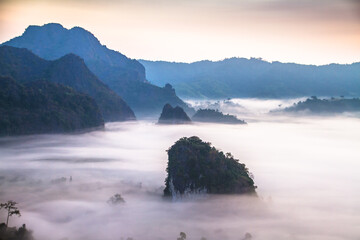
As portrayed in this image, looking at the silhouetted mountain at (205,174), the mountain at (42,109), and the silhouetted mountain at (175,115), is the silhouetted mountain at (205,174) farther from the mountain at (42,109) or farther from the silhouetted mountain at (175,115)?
the silhouetted mountain at (175,115)

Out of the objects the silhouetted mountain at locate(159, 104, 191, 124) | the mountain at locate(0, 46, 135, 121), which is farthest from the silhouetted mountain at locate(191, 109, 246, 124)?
the mountain at locate(0, 46, 135, 121)

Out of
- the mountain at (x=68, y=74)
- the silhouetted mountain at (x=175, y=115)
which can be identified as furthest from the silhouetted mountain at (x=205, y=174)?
the mountain at (x=68, y=74)

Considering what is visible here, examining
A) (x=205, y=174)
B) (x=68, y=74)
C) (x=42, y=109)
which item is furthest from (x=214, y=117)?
(x=205, y=174)

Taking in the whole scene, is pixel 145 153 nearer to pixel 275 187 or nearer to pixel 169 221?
pixel 275 187

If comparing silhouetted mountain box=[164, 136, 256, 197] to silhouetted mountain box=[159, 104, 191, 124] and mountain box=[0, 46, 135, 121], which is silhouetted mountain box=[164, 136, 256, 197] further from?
mountain box=[0, 46, 135, 121]

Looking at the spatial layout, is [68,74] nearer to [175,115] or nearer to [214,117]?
[175,115]

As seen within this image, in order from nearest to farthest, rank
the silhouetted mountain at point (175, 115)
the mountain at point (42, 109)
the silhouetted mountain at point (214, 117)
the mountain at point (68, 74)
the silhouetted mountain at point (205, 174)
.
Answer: the silhouetted mountain at point (205, 174)
the mountain at point (42, 109)
the silhouetted mountain at point (175, 115)
the mountain at point (68, 74)
the silhouetted mountain at point (214, 117)
